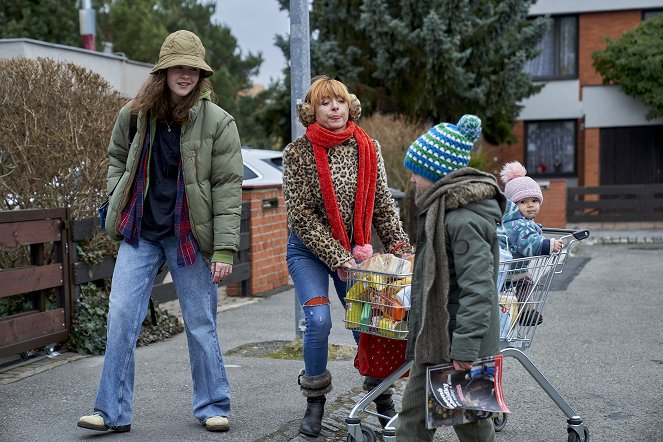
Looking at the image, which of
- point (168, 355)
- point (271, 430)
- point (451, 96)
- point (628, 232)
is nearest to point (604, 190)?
point (628, 232)

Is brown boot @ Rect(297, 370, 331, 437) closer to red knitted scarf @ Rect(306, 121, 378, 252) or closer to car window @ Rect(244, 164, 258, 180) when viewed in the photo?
red knitted scarf @ Rect(306, 121, 378, 252)

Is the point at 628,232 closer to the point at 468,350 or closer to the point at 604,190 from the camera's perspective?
the point at 604,190

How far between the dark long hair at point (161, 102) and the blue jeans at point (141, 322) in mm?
690

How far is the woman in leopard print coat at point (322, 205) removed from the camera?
5383mm

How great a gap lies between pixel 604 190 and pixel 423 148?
19.9 meters

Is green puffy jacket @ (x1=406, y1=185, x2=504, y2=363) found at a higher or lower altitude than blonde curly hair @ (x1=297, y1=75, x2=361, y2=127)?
lower

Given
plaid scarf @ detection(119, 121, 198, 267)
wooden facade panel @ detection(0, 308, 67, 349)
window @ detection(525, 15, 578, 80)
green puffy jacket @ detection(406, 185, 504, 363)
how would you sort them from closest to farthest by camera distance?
green puffy jacket @ detection(406, 185, 504, 363)
plaid scarf @ detection(119, 121, 198, 267)
wooden facade panel @ detection(0, 308, 67, 349)
window @ detection(525, 15, 578, 80)

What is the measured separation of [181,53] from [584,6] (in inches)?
1058

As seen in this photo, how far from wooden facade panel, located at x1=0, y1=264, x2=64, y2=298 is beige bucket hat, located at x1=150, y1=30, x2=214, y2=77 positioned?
2421 mm

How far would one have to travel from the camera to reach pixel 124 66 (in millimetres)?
21797

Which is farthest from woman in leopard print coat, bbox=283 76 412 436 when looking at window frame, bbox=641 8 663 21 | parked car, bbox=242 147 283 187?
window frame, bbox=641 8 663 21

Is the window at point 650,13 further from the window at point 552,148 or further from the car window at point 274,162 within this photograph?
the car window at point 274,162

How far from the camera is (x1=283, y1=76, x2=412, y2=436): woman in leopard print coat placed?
538cm

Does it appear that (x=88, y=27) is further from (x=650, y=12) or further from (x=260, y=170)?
(x=650, y=12)
